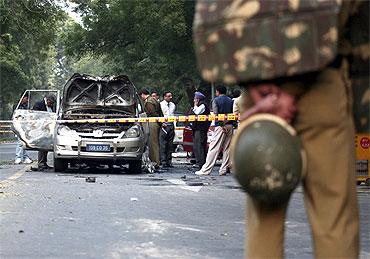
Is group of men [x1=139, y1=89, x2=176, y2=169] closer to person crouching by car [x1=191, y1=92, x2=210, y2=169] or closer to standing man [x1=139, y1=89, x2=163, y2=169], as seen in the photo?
standing man [x1=139, y1=89, x2=163, y2=169]

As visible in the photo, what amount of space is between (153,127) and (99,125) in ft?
8.95

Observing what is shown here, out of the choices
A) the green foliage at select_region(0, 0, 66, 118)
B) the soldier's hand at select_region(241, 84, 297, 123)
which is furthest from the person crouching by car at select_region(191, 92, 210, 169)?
the green foliage at select_region(0, 0, 66, 118)

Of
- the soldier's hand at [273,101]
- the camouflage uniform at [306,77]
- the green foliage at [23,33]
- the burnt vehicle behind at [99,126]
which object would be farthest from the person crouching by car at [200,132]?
the green foliage at [23,33]

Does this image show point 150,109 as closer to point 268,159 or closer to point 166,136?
point 166,136

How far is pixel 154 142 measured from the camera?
18250 mm

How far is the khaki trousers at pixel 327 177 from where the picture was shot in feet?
9.88

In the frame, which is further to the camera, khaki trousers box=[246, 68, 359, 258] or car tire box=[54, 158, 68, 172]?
car tire box=[54, 158, 68, 172]

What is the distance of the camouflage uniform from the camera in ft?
9.39

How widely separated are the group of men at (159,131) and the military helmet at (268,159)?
48.5ft

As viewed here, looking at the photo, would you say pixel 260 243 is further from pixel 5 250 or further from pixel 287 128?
pixel 5 250

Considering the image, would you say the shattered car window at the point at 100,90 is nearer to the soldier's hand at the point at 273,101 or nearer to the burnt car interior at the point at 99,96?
the burnt car interior at the point at 99,96

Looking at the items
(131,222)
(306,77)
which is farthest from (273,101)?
(131,222)

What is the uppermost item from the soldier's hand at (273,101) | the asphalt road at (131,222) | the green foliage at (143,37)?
the green foliage at (143,37)

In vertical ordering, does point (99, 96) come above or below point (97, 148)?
above
